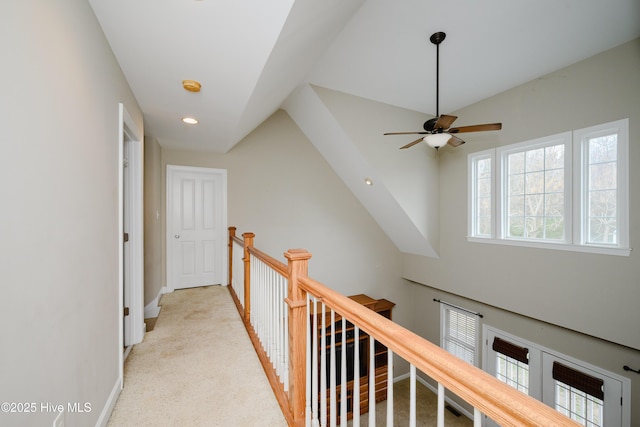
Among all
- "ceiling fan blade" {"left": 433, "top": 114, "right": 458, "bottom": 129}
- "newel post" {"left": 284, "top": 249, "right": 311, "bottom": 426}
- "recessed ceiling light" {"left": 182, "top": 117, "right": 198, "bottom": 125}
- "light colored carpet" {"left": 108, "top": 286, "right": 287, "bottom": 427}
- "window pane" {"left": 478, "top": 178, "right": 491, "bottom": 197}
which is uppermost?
"recessed ceiling light" {"left": 182, "top": 117, "right": 198, "bottom": 125}

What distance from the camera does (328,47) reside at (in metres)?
2.72

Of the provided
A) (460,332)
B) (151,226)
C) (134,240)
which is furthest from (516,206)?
(151,226)

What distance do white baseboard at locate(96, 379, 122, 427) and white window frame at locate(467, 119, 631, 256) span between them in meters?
4.55

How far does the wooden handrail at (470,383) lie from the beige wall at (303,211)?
3.78 meters

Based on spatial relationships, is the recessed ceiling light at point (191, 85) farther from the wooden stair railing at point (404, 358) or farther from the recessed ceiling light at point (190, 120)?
the wooden stair railing at point (404, 358)

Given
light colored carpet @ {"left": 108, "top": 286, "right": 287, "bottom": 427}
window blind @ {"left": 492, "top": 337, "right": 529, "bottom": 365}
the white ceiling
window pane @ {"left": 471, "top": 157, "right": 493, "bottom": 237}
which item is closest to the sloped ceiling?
the white ceiling

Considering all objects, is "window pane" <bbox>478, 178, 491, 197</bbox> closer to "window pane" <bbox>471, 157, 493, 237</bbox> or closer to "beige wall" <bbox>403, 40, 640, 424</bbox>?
"window pane" <bbox>471, 157, 493, 237</bbox>

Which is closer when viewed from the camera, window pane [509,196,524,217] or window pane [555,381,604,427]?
window pane [555,381,604,427]


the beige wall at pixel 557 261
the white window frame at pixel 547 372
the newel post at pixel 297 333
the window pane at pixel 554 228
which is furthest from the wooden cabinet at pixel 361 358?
the window pane at pixel 554 228

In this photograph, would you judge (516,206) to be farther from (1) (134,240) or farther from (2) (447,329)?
(1) (134,240)

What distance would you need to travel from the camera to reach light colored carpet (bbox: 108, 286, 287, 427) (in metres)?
1.57

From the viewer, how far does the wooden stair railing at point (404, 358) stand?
51cm

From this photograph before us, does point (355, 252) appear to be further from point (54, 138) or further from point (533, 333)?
point (54, 138)

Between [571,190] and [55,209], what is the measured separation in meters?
4.60
